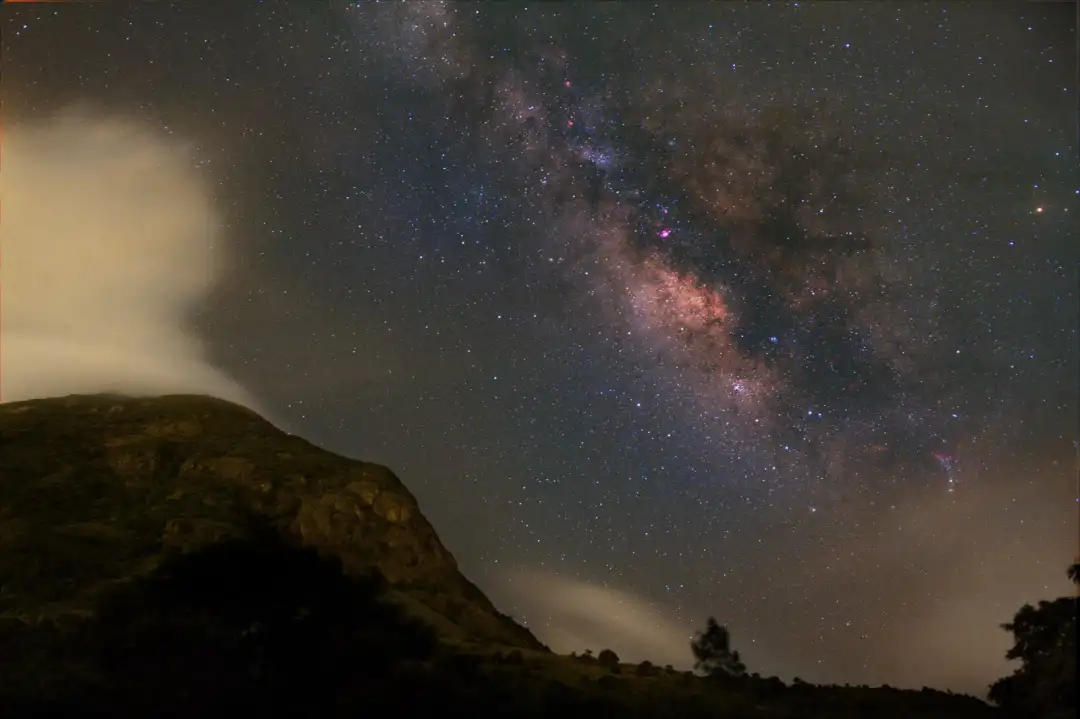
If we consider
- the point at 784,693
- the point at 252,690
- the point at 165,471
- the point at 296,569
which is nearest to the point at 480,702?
the point at 252,690

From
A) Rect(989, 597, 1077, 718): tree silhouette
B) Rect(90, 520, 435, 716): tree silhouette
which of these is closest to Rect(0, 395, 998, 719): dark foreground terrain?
Rect(90, 520, 435, 716): tree silhouette

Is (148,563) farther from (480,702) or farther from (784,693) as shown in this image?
(784,693)

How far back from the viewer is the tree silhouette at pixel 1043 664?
21922mm

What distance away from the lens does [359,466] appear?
4725cm

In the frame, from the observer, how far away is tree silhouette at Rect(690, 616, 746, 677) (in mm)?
40219

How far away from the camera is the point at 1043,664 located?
79.2 ft

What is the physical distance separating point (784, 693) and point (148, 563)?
94.3ft

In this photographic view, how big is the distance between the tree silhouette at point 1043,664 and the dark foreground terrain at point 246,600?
4.42 ft

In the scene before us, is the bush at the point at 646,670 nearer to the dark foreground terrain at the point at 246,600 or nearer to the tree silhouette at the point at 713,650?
the dark foreground terrain at the point at 246,600

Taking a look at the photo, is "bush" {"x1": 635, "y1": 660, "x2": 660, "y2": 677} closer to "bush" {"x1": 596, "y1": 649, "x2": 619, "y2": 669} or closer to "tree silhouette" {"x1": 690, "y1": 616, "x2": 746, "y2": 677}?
"bush" {"x1": 596, "y1": 649, "x2": 619, "y2": 669}

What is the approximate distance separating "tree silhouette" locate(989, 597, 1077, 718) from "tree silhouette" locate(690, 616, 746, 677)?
16.8 meters

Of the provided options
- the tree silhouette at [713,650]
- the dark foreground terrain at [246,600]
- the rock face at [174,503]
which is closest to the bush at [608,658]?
the dark foreground terrain at [246,600]

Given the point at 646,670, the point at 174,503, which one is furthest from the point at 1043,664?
the point at 174,503

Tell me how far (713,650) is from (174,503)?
103ft
